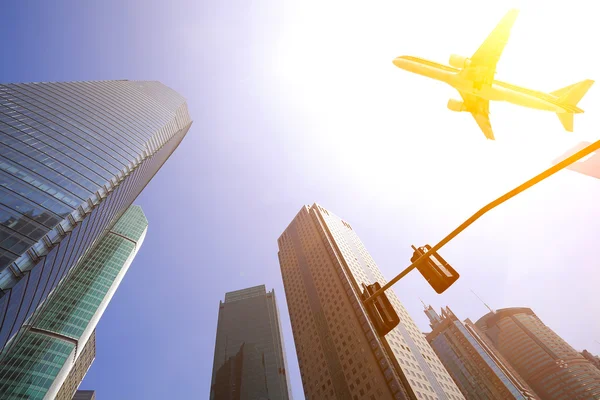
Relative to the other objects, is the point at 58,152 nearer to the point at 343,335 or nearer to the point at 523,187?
the point at 523,187

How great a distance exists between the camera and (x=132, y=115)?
80375 millimetres

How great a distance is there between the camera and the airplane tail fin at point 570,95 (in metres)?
26.8

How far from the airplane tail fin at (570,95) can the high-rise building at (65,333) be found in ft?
281

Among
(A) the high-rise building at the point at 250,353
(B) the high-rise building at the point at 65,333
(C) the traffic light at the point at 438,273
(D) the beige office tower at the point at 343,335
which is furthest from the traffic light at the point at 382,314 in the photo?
(A) the high-rise building at the point at 250,353

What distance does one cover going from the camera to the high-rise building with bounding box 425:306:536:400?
118 m

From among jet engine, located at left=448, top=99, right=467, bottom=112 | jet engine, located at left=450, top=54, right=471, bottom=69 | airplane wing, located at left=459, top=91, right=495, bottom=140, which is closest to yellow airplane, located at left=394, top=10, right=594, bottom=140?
jet engine, located at left=450, top=54, right=471, bottom=69

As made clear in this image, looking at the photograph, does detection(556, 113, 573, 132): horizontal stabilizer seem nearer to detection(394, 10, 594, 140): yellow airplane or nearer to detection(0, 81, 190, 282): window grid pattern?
detection(394, 10, 594, 140): yellow airplane

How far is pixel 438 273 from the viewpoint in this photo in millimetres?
6035

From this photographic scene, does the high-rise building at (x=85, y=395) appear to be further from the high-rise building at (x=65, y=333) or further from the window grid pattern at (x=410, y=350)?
the window grid pattern at (x=410, y=350)

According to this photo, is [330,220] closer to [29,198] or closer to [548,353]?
[29,198]

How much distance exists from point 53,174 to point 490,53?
58.3 m

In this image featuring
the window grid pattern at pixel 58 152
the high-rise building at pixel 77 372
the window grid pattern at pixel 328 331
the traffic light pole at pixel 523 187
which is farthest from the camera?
the high-rise building at pixel 77 372

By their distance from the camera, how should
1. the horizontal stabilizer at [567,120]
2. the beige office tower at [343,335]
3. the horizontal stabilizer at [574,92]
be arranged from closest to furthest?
the horizontal stabilizer at [574,92]
the horizontal stabilizer at [567,120]
the beige office tower at [343,335]

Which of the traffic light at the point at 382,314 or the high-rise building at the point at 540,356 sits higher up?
the high-rise building at the point at 540,356
